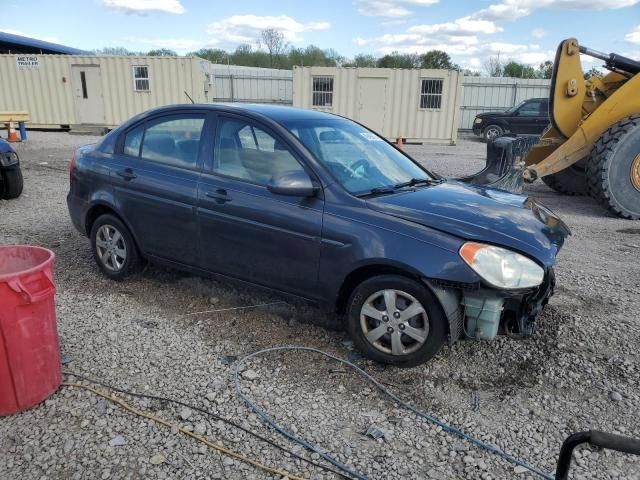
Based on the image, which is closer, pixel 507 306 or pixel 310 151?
pixel 507 306

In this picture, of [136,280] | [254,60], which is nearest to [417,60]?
[254,60]

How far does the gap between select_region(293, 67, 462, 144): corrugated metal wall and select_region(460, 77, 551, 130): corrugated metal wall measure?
7.89 metres

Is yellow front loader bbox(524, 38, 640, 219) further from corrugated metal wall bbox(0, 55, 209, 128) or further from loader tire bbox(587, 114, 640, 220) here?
corrugated metal wall bbox(0, 55, 209, 128)

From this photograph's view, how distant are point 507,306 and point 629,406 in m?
0.90

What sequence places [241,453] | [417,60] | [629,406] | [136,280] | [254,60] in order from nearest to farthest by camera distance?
[241,453]
[629,406]
[136,280]
[417,60]
[254,60]

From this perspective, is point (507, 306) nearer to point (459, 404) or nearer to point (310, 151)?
point (459, 404)

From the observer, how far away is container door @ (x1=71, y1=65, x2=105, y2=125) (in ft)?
62.7

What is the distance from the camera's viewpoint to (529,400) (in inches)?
123

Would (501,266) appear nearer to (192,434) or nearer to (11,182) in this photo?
(192,434)

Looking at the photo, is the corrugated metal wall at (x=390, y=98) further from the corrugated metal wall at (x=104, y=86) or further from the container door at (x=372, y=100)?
the corrugated metal wall at (x=104, y=86)

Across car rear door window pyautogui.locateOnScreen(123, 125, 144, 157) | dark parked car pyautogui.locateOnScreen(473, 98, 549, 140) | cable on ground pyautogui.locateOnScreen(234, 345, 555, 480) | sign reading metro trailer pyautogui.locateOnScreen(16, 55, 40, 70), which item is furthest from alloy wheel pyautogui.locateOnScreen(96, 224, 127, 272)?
dark parked car pyautogui.locateOnScreen(473, 98, 549, 140)

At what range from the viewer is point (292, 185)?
11.3 ft

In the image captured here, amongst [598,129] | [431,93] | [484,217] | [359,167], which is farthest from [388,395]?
[431,93]

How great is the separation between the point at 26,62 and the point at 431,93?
606 inches
